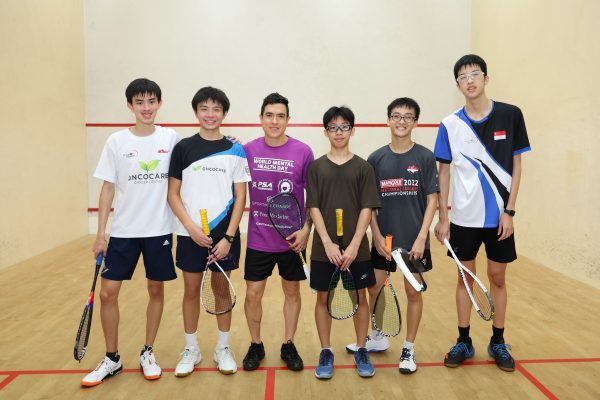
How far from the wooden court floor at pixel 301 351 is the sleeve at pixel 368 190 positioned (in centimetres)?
71

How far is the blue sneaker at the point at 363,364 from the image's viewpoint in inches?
80.3

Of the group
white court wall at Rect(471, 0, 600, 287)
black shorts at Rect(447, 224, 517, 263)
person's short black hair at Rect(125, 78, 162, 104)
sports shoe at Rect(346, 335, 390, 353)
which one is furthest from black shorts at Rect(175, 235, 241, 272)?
white court wall at Rect(471, 0, 600, 287)

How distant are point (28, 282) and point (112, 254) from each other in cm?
207

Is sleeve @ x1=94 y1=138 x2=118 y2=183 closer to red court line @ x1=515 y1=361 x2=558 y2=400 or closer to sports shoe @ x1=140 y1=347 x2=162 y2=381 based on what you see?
sports shoe @ x1=140 y1=347 x2=162 y2=381

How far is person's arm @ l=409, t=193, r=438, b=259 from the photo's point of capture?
6.60 feet

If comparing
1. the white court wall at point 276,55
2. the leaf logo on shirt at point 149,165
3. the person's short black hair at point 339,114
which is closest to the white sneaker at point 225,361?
the leaf logo on shirt at point 149,165

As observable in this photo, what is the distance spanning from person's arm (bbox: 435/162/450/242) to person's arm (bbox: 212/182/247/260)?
83cm

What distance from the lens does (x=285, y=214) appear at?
206cm

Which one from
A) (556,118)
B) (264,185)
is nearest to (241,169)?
(264,185)

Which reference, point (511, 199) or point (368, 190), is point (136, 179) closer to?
point (368, 190)

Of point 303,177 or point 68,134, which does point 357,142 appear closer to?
point 68,134

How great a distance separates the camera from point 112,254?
6.60 ft

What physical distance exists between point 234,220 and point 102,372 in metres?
0.81

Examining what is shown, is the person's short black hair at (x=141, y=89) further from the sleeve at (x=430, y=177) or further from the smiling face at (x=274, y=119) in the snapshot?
the sleeve at (x=430, y=177)
